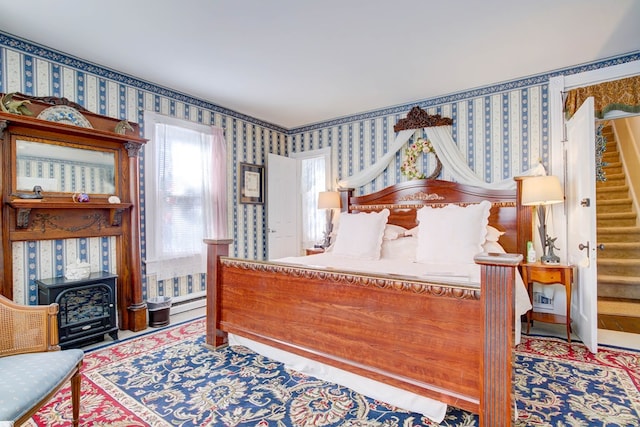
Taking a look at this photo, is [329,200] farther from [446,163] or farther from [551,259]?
[551,259]

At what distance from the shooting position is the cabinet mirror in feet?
9.43

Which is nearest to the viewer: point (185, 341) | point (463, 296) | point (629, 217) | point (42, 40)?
point (463, 296)

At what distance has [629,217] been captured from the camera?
15.5ft

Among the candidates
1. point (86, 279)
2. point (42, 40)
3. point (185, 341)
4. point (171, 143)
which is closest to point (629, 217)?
point (185, 341)

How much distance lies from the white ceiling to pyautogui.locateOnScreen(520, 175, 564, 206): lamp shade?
1180mm

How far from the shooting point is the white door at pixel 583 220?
9.06ft

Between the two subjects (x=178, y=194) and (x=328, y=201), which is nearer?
(x=178, y=194)

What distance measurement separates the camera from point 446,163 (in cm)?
408

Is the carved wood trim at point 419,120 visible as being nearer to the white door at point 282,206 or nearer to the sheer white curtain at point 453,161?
the sheer white curtain at point 453,161

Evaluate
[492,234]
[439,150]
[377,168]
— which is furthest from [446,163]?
[492,234]

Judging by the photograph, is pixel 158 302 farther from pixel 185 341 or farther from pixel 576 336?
pixel 576 336

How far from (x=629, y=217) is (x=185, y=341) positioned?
598 cm

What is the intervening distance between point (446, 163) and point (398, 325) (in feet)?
9.03

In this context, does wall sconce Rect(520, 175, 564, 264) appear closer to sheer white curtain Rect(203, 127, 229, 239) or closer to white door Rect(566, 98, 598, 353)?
white door Rect(566, 98, 598, 353)
